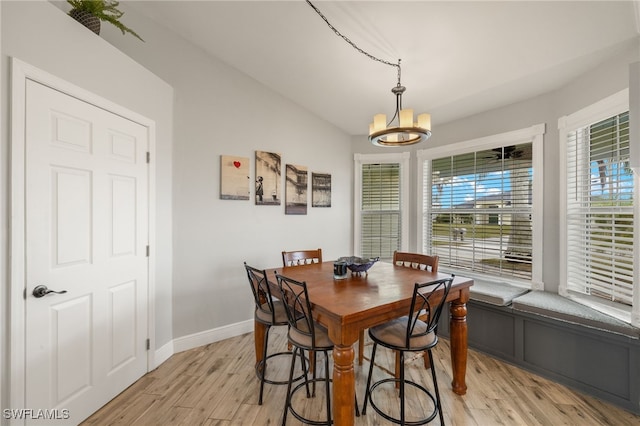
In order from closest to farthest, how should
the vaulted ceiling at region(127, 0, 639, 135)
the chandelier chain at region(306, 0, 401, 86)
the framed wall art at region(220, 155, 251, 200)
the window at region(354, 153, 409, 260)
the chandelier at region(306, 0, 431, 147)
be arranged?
1. the vaulted ceiling at region(127, 0, 639, 135)
2. the chandelier at region(306, 0, 431, 147)
3. the chandelier chain at region(306, 0, 401, 86)
4. the framed wall art at region(220, 155, 251, 200)
5. the window at region(354, 153, 409, 260)

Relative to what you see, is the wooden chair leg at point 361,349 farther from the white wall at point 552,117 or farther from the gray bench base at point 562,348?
the white wall at point 552,117

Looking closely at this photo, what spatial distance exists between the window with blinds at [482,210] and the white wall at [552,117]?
0.62 ft

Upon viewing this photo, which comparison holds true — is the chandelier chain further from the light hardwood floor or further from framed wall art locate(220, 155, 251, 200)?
→ the light hardwood floor

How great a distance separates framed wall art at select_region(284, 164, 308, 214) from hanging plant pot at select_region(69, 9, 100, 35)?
6.96ft

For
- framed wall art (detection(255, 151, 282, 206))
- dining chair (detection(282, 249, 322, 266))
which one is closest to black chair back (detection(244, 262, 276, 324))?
dining chair (detection(282, 249, 322, 266))

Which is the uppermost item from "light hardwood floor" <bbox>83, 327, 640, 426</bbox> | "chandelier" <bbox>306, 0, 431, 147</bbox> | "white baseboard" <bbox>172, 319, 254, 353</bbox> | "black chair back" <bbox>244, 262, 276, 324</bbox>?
"chandelier" <bbox>306, 0, 431, 147</bbox>

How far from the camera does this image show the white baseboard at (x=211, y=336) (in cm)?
271

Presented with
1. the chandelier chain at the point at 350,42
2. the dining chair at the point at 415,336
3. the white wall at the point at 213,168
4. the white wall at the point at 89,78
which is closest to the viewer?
the white wall at the point at 89,78

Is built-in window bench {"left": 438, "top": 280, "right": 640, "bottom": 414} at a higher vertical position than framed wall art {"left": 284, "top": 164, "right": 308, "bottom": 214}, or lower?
lower

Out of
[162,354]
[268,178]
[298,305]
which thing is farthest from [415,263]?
[162,354]

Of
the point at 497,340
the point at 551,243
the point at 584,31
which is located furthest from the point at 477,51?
the point at 497,340

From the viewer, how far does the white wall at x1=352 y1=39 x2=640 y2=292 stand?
2148 millimetres

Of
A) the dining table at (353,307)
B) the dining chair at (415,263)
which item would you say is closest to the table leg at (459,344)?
the dining table at (353,307)

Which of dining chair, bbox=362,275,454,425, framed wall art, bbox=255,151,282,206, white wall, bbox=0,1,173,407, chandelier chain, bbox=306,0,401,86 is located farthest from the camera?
framed wall art, bbox=255,151,282,206
